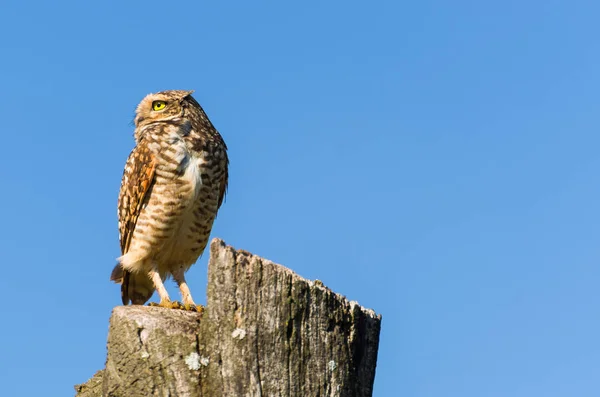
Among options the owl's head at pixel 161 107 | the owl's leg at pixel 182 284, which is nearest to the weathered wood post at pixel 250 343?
the owl's leg at pixel 182 284

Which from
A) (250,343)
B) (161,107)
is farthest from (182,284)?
(250,343)

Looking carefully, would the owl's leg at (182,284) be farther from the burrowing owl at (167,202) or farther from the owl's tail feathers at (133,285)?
the owl's tail feathers at (133,285)

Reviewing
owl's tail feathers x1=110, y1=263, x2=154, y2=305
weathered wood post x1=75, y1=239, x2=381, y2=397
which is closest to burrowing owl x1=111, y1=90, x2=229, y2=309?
owl's tail feathers x1=110, y1=263, x2=154, y2=305

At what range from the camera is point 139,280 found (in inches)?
308

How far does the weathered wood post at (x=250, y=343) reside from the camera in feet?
12.3

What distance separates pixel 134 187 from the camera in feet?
24.2

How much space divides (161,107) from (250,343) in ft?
16.0

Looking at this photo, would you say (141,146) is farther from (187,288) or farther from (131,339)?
(131,339)

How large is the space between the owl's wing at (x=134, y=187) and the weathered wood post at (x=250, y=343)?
3.38 meters

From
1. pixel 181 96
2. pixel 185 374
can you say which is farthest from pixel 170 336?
pixel 181 96

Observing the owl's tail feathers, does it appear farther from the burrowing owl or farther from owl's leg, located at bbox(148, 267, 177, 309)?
owl's leg, located at bbox(148, 267, 177, 309)

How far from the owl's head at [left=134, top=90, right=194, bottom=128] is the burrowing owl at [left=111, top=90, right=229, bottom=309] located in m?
0.21

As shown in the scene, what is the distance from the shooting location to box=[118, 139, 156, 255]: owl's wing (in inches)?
287

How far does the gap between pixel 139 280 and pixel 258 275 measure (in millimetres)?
4223
